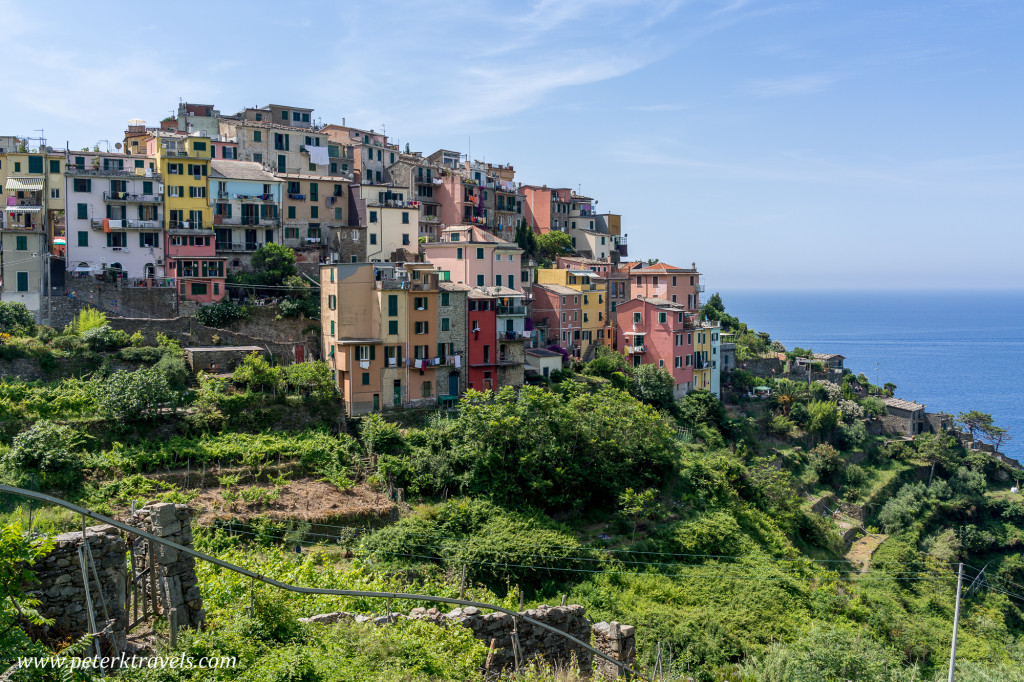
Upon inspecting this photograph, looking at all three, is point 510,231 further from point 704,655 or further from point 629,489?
point 704,655

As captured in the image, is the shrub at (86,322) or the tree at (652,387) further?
the tree at (652,387)

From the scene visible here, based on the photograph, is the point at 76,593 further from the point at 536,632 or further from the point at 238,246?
the point at 238,246

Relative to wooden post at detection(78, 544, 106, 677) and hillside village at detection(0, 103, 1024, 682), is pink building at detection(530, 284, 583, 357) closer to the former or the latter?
hillside village at detection(0, 103, 1024, 682)

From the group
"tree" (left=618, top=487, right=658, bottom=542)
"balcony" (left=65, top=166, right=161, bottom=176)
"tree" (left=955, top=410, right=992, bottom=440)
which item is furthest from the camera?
"tree" (left=955, top=410, right=992, bottom=440)

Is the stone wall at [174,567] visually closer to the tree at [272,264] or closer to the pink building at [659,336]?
the tree at [272,264]

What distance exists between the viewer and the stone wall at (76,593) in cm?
1079

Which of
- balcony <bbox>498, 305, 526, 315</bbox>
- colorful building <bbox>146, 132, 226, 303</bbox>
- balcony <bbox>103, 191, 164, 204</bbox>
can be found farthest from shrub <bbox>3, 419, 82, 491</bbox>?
balcony <bbox>498, 305, 526, 315</bbox>

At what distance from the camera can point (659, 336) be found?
51562 millimetres

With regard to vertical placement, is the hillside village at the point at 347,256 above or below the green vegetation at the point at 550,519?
above

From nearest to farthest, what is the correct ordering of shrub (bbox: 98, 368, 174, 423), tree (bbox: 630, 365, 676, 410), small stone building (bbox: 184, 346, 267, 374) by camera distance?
shrub (bbox: 98, 368, 174, 423)
small stone building (bbox: 184, 346, 267, 374)
tree (bbox: 630, 365, 676, 410)

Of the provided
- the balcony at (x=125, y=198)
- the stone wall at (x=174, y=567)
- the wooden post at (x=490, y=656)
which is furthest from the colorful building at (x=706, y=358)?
the stone wall at (x=174, y=567)

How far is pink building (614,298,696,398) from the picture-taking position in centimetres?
5094

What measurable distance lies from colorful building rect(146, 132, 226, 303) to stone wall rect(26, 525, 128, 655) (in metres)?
32.5

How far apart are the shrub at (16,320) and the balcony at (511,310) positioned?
2234 centimetres
